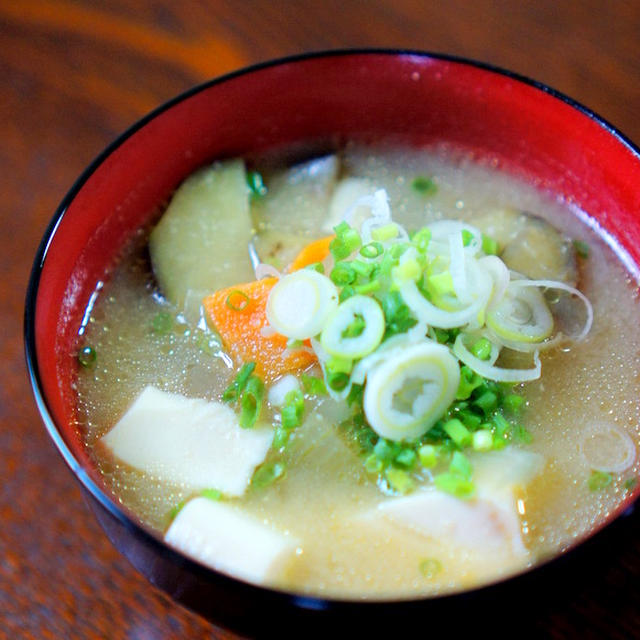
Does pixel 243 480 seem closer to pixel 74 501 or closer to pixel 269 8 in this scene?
pixel 74 501

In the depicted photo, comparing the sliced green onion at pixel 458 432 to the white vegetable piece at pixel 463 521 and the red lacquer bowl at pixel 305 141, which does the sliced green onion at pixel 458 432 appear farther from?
the red lacquer bowl at pixel 305 141

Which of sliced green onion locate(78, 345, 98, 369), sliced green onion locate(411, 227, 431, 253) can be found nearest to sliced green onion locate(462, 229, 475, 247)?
sliced green onion locate(411, 227, 431, 253)

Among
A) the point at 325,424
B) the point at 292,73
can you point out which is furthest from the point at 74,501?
the point at 292,73

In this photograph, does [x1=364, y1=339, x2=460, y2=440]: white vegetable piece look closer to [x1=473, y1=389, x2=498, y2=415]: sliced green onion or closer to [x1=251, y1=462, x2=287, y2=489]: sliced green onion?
[x1=473, y1=389, x2=498, y2=415]: sliced green onion

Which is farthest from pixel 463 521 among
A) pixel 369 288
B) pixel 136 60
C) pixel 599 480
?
pixel 136 60

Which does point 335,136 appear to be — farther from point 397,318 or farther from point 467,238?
point 397,318

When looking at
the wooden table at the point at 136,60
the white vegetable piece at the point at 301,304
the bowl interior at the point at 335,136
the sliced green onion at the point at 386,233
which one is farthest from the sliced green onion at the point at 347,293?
the wooden table at the point at 136,60
